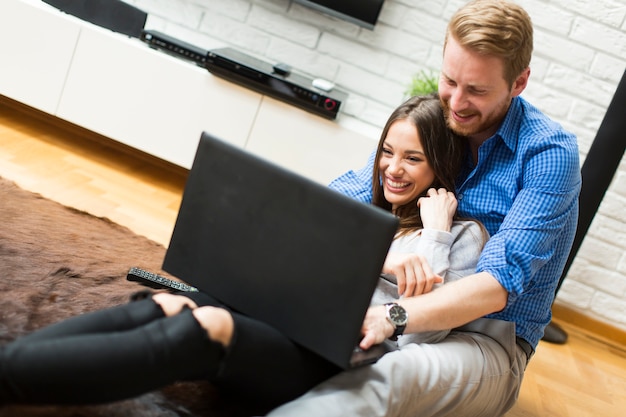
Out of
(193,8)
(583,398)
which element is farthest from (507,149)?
(193,8)

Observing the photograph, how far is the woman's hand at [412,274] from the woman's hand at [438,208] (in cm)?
10

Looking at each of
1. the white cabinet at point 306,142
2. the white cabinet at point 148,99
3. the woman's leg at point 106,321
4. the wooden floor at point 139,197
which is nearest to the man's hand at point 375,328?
the woman's leg at point 106,321

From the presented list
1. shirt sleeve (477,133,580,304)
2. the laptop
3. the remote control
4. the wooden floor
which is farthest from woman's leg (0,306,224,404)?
the wooden floor

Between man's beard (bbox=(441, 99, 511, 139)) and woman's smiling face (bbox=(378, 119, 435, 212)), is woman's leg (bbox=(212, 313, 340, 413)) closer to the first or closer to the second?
woman's smiling face (bbox=(378, 119, 435, 212))

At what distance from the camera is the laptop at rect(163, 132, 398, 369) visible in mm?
1002

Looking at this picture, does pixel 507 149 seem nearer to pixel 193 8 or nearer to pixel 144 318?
pixel 144 318

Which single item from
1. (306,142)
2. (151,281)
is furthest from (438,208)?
(306,142)

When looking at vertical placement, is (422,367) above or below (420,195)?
below

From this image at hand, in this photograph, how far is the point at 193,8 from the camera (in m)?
2.99

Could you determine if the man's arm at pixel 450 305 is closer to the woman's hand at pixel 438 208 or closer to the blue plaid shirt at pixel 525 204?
the blue plaid shirt at pixel 525 204

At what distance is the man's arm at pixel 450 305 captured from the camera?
47.7 inches

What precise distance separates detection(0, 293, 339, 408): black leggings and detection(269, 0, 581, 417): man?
0.25 ft

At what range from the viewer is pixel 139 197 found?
2586mm

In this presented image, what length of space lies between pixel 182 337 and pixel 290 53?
2.17 metres
